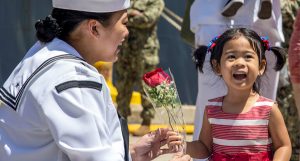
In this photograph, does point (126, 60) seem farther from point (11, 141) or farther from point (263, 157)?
point (11, 141)

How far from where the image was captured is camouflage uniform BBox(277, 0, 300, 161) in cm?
654

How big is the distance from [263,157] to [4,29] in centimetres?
389

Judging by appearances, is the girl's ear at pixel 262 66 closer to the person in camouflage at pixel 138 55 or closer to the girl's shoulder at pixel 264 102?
the girl's shoulder at pixel 264 102

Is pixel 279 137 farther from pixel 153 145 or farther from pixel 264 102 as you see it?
pixel 153 145

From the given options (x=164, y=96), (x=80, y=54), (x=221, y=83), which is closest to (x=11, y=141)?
(x=80, y=54)

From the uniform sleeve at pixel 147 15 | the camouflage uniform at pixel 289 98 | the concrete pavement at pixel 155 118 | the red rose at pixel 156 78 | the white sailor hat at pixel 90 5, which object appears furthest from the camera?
the concrete pavement at pixel 155 118

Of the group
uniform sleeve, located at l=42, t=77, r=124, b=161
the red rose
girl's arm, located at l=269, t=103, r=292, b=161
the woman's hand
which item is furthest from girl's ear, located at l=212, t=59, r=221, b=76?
uniform sleeve, located at l=42, t=77, r=124, b=161

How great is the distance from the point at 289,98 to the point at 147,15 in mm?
2693

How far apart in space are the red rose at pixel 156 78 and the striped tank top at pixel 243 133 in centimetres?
64

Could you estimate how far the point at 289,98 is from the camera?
22.0 feet

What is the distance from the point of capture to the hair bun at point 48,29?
2.72 metres

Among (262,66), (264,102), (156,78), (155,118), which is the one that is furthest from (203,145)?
(155,118)

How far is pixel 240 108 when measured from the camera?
4.11m

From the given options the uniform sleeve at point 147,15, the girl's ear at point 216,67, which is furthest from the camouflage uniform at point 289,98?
the uniform sleeve at point 147,15
